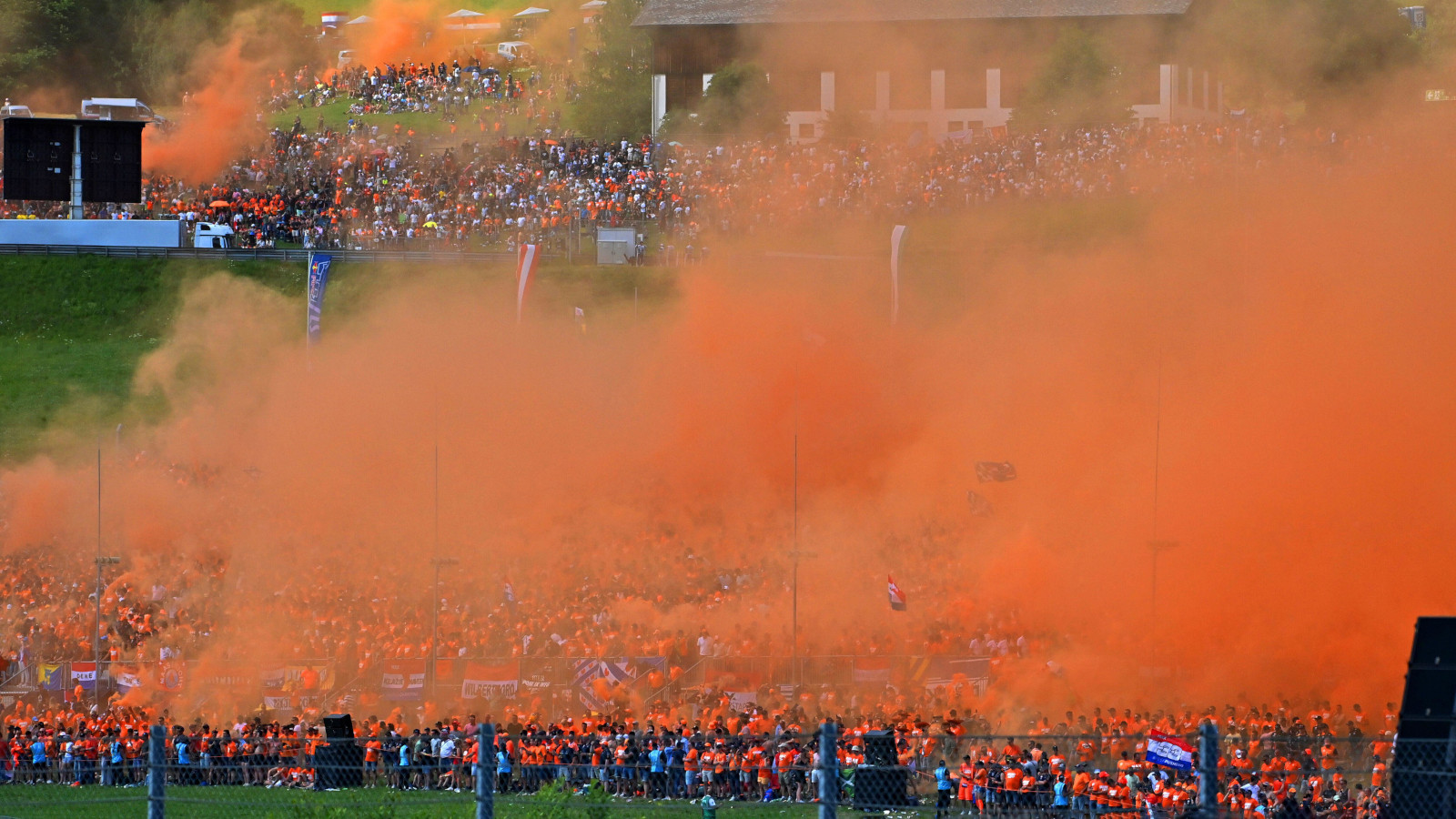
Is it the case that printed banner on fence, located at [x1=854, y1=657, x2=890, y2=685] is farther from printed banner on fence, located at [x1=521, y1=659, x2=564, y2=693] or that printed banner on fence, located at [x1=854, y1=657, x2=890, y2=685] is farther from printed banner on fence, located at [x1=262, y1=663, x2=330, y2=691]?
printed banner on fence, located at [x1=262, y1=663, x2=330, y2=691]

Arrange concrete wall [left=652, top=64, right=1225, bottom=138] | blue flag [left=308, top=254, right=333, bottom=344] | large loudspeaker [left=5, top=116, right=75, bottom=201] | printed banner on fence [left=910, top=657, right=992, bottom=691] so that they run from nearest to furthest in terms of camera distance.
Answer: printed banner on fence [left=910, top=657, right=992, bottom=691] → blue flag [left=308, top=254, right=333, bottom=344] → large loudspeaker [left=5, top=116, right=75, bottom=201] → concrete wall [left=652, top=64, right=1225, bottom=138]

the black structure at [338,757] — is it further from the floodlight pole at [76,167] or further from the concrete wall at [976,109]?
the concrete wall at [976,109]

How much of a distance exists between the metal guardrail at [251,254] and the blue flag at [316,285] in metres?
6.23

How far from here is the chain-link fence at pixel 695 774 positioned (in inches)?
545

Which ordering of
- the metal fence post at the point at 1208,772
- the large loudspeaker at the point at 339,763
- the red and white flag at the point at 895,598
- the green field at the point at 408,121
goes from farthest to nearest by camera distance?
the green field at the point at 408,121
the red and white flag at the point at 895,598
the large loudspeaker at the point at 339,763
the metal fence post at the point at 1208,772

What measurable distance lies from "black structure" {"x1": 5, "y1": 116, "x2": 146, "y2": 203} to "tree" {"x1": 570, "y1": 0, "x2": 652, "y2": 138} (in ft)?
59.9

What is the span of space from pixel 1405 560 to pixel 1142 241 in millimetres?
12542

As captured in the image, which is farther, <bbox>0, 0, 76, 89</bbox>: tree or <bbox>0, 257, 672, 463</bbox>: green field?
<bbox>0, 0, 76, 89</bbox>: tree

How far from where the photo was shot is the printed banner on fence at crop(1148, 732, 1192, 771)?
Result: 44.7 feet

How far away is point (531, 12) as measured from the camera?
81.4m

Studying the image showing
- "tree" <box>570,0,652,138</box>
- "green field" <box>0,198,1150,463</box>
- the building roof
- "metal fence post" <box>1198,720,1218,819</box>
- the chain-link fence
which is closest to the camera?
"metal fence post" <box>1198,720,1218,819</box>

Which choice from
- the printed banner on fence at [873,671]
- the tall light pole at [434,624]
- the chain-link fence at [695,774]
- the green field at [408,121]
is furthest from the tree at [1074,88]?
the chain-link fence at [695,774]

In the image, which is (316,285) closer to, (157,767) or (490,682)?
(490,682)

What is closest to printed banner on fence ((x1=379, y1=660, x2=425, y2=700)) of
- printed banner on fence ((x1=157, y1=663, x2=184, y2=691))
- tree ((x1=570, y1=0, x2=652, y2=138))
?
printed banner on fence ((x1=157, y1=663, x2=184, y2=691))
